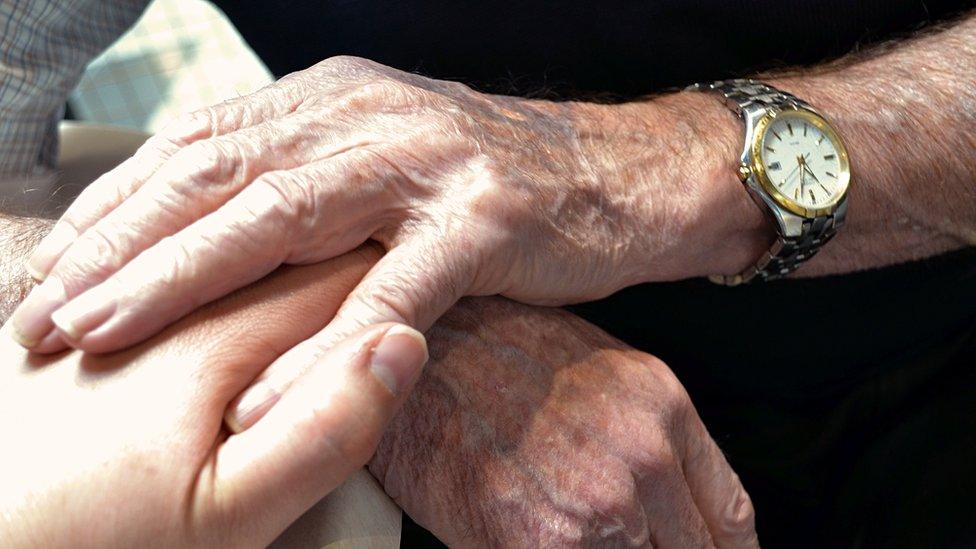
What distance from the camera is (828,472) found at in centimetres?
99

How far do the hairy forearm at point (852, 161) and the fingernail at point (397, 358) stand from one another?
0.87 feet

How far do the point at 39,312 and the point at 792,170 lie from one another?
632 millimetres

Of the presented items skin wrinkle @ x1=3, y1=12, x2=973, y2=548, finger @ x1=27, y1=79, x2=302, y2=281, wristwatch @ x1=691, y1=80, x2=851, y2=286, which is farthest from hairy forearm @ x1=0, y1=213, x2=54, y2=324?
wristwatch @ x1=691, y1=80, x2=851, y2=286

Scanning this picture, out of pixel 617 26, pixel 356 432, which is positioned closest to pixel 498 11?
pixel 617 26

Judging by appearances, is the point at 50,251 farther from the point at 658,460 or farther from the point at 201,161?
the point at 658,460

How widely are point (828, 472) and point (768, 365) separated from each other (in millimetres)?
141

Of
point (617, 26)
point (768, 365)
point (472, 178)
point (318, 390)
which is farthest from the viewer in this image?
point (768, 365)

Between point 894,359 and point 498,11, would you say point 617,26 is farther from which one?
point 894,359

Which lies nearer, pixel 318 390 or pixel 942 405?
pixel 318 390

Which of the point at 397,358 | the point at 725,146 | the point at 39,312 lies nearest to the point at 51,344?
the point at 39,312

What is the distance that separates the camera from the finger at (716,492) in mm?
742

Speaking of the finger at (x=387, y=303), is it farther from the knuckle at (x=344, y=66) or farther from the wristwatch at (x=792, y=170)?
the wristwatch at (x=792, y=170)

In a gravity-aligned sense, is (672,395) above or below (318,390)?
below

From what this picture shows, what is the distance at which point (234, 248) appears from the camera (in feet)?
1.88
